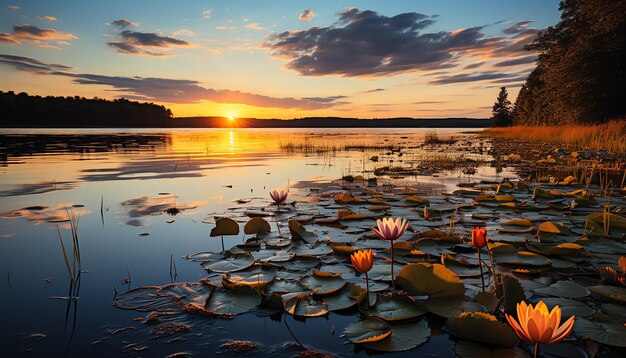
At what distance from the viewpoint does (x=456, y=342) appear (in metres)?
2.07

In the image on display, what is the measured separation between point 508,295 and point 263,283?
5.38 feet

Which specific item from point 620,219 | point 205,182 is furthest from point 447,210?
point 205,182

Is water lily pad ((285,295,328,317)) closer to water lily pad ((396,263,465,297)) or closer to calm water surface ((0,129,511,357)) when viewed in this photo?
calm water surface ((0,129,511,357))

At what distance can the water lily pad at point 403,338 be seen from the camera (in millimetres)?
1977

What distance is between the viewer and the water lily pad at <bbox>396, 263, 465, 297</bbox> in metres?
2.40

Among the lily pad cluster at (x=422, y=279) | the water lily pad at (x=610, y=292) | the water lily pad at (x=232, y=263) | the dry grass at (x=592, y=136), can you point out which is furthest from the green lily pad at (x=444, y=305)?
the dry grass at (x=592, y=136)

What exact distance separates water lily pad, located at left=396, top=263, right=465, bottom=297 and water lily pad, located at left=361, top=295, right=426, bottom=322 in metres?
0.14

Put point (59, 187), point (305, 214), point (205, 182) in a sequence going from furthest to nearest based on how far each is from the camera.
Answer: point (205, 182) < point (59, 187) < point (305, 214)

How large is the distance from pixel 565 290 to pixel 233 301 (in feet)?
7.73

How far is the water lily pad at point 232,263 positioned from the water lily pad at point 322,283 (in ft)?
2.03

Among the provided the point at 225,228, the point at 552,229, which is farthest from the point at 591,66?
the point at 225,228

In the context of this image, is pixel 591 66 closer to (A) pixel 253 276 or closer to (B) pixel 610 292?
(B) pixel 610 292

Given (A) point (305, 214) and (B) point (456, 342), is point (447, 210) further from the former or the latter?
(B) point (456, 342)

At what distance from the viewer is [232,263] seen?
10.7ft
